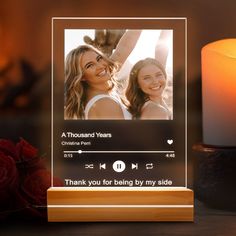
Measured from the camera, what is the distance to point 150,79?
50cm

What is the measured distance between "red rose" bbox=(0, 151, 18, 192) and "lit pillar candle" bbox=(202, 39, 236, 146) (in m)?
0.23

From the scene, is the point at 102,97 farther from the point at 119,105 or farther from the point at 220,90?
the point at 220,90

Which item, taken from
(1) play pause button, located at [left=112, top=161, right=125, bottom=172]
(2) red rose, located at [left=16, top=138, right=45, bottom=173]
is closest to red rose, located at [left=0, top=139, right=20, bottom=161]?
(2) red rose, located at [left=16, top=138, right=45, bottom=173]

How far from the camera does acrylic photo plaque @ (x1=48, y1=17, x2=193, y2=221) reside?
494 mm

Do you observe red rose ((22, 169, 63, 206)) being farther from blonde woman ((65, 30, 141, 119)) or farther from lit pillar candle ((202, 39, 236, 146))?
lit pillar candle ((202, 39, 236, 146))

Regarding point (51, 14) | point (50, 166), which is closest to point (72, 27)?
point (51, 14)

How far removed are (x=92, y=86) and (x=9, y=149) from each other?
122 millimetres

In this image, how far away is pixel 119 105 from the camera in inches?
19.6

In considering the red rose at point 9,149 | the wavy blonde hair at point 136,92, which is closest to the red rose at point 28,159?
the red rose at point 9,149

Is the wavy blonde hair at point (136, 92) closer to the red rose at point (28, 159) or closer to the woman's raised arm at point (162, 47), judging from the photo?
the woman's raised arm at point (162, 47)

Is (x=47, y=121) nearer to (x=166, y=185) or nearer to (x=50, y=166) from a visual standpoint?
(x=50, y=166)

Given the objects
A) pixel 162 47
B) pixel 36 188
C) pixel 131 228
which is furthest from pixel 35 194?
pixel 162 47

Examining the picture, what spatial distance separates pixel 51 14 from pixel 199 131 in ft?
0.77

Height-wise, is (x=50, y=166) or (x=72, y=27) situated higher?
(x=72, y=27)
